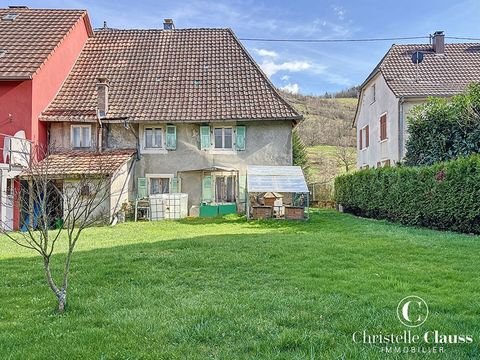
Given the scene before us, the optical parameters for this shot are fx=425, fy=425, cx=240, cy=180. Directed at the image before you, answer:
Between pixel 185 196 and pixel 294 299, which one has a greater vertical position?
pixel 185 196

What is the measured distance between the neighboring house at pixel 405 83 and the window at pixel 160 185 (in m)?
11.7

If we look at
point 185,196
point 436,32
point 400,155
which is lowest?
point 185,196

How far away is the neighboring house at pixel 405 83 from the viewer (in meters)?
21.3

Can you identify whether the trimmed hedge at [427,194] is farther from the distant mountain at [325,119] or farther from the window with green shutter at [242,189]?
the distant mountain at [325,119]

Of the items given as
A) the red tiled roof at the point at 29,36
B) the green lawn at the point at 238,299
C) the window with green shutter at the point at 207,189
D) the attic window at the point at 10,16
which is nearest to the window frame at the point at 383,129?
the window with green shutter at the point at 207,189

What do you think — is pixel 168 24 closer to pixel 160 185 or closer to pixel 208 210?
pixel 160 185

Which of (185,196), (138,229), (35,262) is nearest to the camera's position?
(35,262)

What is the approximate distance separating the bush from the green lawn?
718cm

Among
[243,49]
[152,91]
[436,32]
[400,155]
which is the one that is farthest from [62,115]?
[436,32]

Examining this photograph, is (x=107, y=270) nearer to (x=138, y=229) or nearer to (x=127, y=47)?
(x=138, y=229)

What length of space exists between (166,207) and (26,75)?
27.1 ft

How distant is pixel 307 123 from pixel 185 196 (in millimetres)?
35484

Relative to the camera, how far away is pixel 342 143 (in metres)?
46.5

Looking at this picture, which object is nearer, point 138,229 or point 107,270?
point 107,270
